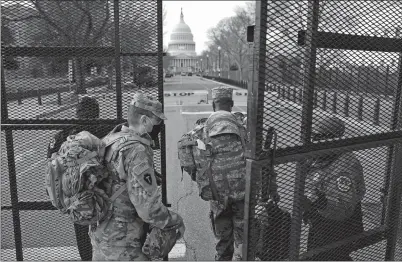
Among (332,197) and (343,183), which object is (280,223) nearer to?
(332,197)

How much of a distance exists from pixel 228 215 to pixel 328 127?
1.40 meters

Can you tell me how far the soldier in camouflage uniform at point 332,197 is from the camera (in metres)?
2.26

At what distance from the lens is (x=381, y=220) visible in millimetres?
2732

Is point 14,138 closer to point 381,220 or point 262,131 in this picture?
point 262,131

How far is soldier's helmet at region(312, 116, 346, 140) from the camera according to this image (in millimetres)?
2084

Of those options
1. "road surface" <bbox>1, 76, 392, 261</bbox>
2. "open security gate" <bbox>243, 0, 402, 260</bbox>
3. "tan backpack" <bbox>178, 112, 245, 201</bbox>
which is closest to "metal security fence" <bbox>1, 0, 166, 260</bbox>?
"road surface" <bbox>1, 76, 392, 261</bbox>

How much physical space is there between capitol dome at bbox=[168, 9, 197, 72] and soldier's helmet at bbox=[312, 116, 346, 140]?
334 feet

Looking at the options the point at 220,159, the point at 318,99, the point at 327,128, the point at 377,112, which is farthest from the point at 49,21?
the point at 377,112

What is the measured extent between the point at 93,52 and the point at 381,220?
2.63 metres

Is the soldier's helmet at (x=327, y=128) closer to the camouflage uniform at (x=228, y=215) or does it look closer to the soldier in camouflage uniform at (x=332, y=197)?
the soldier in camouflage uniform at (x=332, y=197)

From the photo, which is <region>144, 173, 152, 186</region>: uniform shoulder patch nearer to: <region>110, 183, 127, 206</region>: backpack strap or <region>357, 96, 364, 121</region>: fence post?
<region>110, 183, 127, 206</region>: backpack strap

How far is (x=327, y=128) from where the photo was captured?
213 centimetres

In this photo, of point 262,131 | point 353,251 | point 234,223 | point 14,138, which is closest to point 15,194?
point 14,138

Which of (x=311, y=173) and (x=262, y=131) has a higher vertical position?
(x=262, y=131)
